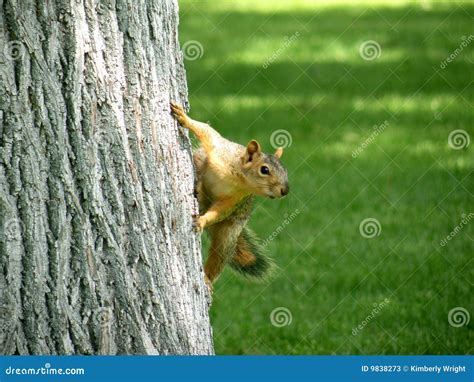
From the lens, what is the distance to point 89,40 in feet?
11.0

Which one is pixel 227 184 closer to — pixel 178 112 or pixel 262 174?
pixel 262 174

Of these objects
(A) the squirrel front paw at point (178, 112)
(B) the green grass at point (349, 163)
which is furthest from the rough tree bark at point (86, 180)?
(B) the green grass at point (349, 163)

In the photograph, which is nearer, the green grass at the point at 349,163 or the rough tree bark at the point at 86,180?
the rough tree bark at the point at 86,180

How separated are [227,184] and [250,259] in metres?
0.65

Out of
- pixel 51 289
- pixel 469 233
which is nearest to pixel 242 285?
pixel 469 233

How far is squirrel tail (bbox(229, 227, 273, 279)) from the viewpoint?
504 centimetres

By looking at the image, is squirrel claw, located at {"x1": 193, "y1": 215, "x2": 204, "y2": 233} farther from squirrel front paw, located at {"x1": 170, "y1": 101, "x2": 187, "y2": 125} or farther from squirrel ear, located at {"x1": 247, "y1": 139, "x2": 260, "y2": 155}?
squirrel ear, located at {"x1": 247, "y1": 139, "x2": 260, "y2": 155}

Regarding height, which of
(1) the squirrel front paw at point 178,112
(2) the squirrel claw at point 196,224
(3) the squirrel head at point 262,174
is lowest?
(2) the squirrel claw at point 196,224

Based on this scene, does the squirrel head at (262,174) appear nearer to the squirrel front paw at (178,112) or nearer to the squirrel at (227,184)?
the squirrel at (227,184)

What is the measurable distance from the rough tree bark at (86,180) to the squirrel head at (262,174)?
0.99 metres

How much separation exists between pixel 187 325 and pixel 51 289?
59 centimetres

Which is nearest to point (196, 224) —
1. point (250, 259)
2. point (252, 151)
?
point (252, 151)

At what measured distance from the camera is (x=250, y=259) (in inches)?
199

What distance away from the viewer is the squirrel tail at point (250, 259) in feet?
16.5
